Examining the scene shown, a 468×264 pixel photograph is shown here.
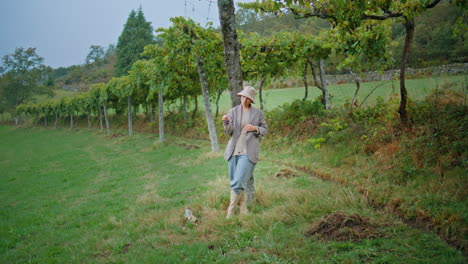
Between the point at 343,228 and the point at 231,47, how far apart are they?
413 cm

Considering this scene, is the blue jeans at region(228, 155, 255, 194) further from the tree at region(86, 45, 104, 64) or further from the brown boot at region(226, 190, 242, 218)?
the tree at region(86, 45, 104, 64)

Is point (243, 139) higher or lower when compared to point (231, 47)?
lower

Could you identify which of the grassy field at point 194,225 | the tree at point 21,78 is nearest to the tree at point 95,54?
the tree at point 21,78

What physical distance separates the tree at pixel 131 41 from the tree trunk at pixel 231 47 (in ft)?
162

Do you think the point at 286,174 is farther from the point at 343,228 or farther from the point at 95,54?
the point at 95,54

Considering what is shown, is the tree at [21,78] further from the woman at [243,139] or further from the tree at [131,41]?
the woman at [243,139]

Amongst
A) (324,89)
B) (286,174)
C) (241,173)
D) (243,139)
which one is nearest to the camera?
(241,173)

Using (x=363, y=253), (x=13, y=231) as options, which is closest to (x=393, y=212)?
(x=363, y=253)

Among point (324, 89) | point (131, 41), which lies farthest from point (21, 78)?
point (324, 89)

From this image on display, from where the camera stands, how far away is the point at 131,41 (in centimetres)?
5478

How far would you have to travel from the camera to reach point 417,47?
50.5 ft

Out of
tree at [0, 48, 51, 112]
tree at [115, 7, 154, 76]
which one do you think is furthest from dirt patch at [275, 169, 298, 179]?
tree at [0, 48, 51, 112]

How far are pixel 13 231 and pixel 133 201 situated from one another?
10.0 ft

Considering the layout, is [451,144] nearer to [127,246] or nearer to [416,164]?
[416,164]
